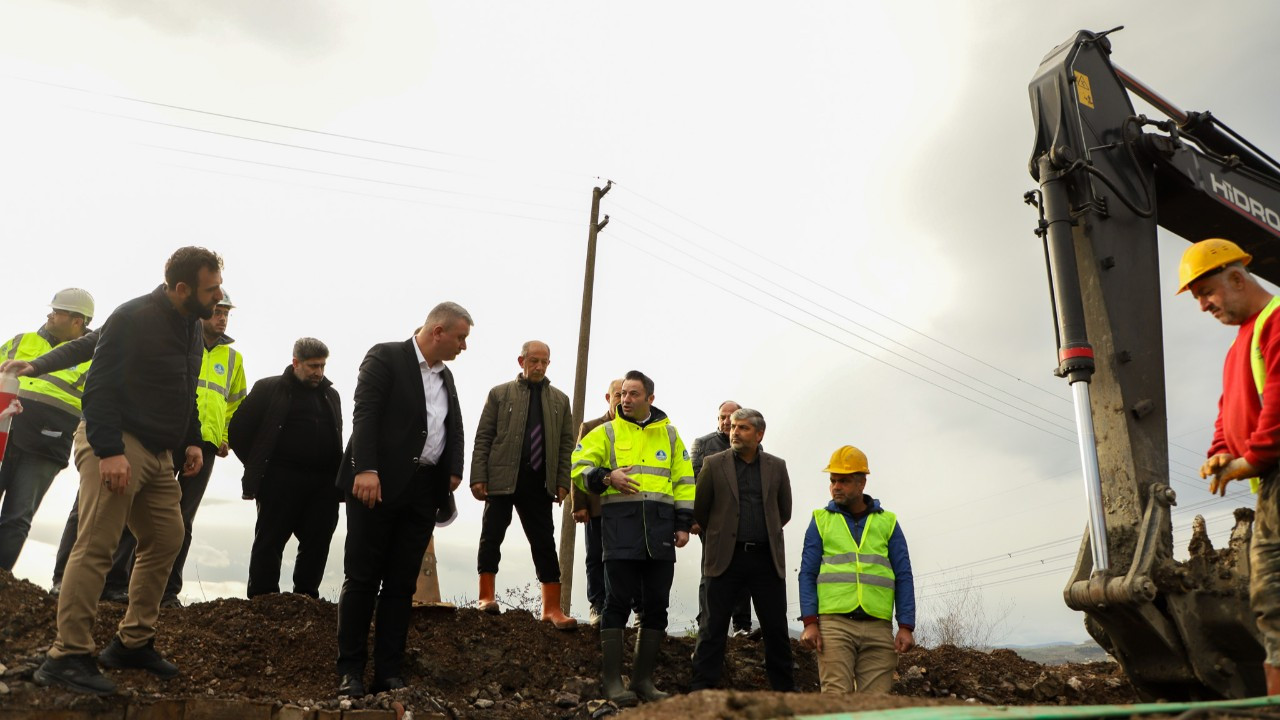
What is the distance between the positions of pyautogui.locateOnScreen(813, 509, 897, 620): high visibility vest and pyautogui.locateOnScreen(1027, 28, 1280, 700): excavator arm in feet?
3.52

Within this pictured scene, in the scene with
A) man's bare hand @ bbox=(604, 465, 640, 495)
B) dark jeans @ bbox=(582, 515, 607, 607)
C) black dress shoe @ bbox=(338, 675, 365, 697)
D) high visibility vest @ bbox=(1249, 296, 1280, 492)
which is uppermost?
high visibility vest @ bbox=(1249, 296, 1280, 492)

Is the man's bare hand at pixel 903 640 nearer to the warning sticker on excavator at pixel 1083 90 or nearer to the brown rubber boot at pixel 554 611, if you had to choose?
the brown rubber boot at pixel 554 611

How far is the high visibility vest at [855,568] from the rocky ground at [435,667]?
0.80 meters

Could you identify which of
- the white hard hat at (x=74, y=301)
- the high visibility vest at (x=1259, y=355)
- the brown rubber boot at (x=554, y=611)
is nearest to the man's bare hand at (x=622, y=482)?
the brown rubber boot at (x=554, y=611)

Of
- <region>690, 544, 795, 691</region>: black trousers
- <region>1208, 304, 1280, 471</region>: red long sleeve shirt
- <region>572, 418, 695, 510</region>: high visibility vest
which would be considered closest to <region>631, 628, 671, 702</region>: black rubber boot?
<region>690, 544, 795, 691</region>: black trousers

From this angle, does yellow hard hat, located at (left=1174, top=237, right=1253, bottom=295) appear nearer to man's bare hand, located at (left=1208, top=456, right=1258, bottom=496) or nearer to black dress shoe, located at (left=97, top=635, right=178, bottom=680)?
man's bare hand, located at (left=1208, top=456, right=1258, bottom=496)

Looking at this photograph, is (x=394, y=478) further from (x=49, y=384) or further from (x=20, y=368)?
(x=49, y=384)

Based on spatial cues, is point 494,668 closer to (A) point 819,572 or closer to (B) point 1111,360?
(A) point 819,572

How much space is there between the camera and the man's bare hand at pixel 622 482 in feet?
20.2

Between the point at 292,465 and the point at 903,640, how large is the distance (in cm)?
457

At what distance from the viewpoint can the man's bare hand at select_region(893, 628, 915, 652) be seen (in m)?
5.73

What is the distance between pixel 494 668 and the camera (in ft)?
21.9

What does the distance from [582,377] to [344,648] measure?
370 inches

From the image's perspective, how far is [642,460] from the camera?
21.0ft
